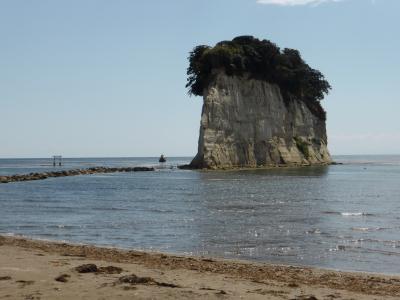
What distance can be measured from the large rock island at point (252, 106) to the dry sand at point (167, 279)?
70.7 m

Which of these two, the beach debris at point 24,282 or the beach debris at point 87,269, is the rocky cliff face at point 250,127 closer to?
the beach debris at point 87,269

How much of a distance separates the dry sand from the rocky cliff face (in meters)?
70.7

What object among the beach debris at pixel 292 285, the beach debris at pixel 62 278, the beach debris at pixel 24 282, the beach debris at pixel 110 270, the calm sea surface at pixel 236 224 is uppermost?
the beach debris at pixel 62 278

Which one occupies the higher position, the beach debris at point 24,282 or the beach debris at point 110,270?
the beach debris at point 24,282

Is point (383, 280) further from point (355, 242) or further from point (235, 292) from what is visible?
point (355, 242)

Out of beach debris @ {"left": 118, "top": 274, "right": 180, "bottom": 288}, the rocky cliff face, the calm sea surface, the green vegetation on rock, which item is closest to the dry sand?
beach debris @ {"left": 118, "top": 274, "right": 180, "bottom": 288}

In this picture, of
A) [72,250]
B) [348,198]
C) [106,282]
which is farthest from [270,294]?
[348,198]

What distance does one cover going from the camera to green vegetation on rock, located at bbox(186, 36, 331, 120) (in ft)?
304

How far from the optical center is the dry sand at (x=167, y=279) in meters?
11.2

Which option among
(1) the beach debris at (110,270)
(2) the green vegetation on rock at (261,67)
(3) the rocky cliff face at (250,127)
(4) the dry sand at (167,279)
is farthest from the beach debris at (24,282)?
(2) the green vegetation on rock at (261,67)

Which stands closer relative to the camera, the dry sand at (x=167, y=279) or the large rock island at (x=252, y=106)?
the dry sand at (x=167, y=279)

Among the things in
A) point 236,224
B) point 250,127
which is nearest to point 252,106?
point 250,127

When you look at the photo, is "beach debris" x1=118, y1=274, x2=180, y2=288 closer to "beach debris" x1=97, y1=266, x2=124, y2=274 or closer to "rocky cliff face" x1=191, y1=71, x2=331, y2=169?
"beach debris" x1=97, y1=266, x2=124, y2=274

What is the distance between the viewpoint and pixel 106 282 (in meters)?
12.1
